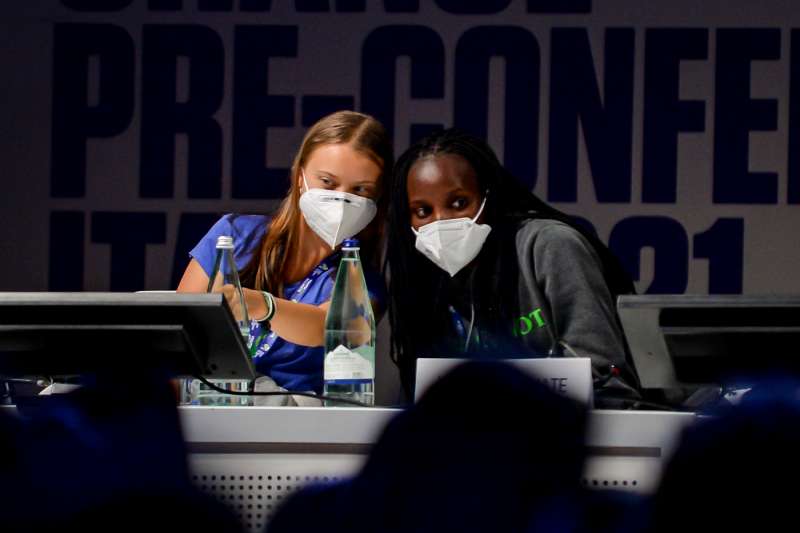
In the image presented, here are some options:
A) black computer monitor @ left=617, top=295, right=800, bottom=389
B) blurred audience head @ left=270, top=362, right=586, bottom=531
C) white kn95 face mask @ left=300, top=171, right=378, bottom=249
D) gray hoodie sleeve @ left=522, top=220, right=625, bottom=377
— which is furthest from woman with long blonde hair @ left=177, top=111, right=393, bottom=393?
blurred audience head @ left=270, top=362, right=586, bottom=531

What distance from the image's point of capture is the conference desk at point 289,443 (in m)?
Result: 1.09

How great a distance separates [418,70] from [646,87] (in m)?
0.84

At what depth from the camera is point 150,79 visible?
13.1 feet

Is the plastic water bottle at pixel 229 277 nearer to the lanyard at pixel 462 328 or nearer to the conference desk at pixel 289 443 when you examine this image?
the conference desk at pixel 289 443

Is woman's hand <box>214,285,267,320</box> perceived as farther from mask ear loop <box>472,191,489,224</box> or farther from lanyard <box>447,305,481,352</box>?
mask ear loop <box>472,191,489,224</box>

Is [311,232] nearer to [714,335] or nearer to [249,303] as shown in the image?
[249,303]

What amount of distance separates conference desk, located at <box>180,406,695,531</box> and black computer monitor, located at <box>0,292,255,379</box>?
0.09 metres

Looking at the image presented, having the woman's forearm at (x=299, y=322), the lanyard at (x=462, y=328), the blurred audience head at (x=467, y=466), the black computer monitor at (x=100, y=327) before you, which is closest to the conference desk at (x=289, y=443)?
the black computer monitor at (x=100, y=327)

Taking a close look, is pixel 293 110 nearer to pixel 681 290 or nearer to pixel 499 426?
pixel 681 290

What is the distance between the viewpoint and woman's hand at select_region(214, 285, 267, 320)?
1549 mm

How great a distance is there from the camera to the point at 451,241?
2.11m

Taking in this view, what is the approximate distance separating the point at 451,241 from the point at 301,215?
0.37 metres

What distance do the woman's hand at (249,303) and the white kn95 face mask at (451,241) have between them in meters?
0.55

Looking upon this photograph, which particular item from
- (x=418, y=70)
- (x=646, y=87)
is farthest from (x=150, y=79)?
(x=646, y=87)
